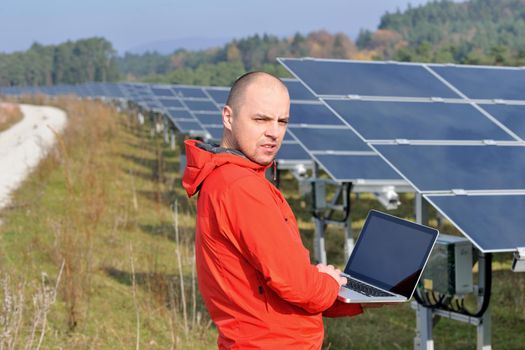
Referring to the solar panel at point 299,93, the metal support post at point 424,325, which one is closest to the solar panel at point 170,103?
the solar panel at point 299,93

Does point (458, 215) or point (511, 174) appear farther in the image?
point (511, 174)

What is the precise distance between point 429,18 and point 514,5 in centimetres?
1727

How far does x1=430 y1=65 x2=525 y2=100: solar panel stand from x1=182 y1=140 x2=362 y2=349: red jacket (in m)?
5.15

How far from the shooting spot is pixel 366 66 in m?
8.91

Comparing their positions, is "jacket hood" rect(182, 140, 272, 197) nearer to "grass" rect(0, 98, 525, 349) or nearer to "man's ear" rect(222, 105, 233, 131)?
"man's ear" rect(222, 105, 233, 131)

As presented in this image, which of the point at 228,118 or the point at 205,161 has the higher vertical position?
the point at 228,118

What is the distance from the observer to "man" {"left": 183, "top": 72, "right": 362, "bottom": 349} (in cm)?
294

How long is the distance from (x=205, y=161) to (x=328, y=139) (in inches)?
287

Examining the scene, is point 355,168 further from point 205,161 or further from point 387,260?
point 205,161

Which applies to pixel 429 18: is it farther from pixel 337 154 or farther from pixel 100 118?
pixel 337 154

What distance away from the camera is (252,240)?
9.59 ft

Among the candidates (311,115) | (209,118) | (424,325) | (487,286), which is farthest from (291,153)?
(487,286)

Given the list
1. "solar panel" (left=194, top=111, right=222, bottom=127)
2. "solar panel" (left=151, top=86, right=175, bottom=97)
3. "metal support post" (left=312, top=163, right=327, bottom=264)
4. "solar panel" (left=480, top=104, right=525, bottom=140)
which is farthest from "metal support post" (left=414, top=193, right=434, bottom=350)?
"solar panel" (left=151, top=86, right=175, bottom=97)

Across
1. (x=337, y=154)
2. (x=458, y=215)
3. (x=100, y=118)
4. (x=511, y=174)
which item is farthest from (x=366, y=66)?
(x=100, y=118)
